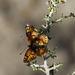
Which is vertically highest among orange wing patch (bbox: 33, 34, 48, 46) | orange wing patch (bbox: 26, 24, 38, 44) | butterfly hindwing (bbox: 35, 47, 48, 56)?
orange wing patch (bbox: 26, 24, 38, 44)

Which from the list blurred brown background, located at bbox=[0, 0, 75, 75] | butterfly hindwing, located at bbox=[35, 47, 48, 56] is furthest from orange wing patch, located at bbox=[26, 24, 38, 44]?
blurred brown background, located at bbox=[0, 0, 75, 75]

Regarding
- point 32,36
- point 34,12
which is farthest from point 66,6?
point 32,36

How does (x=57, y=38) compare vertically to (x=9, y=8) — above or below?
below

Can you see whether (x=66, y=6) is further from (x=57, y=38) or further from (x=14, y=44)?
(x=14, y=44)

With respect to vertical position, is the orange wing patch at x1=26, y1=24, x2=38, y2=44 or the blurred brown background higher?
the blurred brown background

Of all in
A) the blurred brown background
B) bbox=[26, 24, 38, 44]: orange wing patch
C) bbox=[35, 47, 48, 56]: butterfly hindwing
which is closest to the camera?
bbox=[35, 47, 48, 56]: butterfly hindwing

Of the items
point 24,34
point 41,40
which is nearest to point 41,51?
point 41,40

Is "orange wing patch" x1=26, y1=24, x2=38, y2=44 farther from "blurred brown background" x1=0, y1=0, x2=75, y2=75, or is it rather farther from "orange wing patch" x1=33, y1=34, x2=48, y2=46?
"blurred brown background" x1=0, y1=0, x2=75, y2=75
